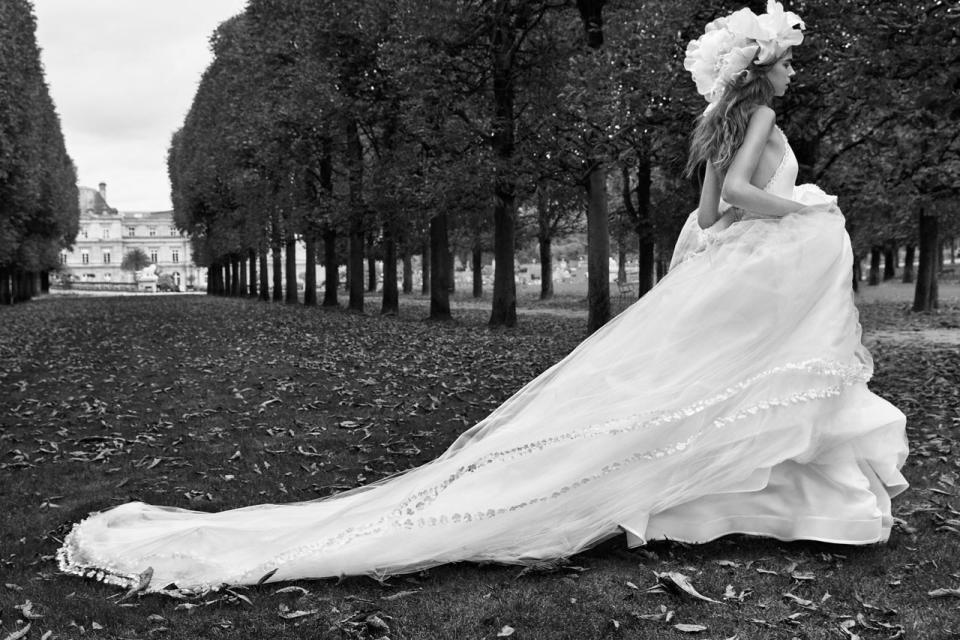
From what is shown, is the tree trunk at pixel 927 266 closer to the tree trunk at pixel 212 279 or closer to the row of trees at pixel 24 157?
the row of trees at pixel 24 157

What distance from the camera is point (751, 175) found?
16.0 ft

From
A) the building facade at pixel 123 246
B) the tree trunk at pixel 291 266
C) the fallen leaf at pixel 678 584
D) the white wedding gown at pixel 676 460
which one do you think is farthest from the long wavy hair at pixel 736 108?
the building facade at pixel 123 246

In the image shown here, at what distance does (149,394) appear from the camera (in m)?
Answer: 11.7

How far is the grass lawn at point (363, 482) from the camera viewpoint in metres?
3.88

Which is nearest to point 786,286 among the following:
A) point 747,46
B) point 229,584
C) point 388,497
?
point 747,46

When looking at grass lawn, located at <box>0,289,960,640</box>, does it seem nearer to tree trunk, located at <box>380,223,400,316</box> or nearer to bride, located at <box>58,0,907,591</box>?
bride, located at <box>58,0,907,591</box>

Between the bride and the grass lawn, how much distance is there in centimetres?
20

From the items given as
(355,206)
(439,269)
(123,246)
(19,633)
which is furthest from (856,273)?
(123,246)

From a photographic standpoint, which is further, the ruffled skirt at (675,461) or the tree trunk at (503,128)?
the tree trunk at (503,128)

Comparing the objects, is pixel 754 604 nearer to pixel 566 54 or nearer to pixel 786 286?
pixel 786 286

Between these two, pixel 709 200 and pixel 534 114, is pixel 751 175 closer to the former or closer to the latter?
pixel 709 200

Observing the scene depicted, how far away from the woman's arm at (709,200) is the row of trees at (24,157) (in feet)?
82.5

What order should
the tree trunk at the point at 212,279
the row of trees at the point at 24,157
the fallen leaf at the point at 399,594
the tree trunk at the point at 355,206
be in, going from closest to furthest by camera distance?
the fallen leaf at the point at 399,594
the row of trees at the point at 24,157
the tree trunk at the point at 355,206
the tree trunk at the point at 212,279

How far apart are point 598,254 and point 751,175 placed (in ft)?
47.4
